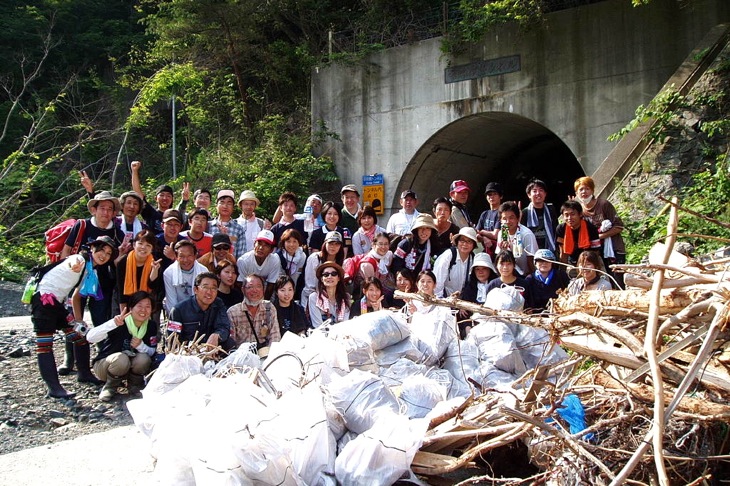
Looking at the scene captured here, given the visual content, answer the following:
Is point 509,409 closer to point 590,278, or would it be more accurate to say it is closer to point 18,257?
point 590,278

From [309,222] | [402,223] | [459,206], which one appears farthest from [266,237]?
[459,206]

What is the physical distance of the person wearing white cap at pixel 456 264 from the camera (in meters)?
6.46

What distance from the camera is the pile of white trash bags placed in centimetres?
317

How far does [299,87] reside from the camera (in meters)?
14.7

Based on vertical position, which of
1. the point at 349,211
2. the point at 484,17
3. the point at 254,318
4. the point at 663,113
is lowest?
the point at 254,318

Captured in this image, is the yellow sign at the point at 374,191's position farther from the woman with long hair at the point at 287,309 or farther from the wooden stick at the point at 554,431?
the wooden stick at the point at 554,431

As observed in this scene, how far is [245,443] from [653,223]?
580cm

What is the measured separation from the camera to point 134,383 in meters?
5.75

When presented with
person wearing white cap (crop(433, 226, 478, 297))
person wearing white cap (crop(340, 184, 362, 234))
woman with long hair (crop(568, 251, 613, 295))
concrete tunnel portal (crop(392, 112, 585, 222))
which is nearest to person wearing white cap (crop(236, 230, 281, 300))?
person wearing white cap (crop(340, 184, 362, 234))

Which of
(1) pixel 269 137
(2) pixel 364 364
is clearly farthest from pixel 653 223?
(1) pixel 269 137

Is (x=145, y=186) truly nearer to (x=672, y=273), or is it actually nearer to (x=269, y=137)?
(x=269, y=137)

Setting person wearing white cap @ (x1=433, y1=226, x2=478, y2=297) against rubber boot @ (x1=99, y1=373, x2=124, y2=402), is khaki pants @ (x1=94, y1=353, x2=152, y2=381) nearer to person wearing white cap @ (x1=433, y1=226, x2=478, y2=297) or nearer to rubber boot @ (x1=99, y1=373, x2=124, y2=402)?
rubber boot @ (x1=99, y1=373, x2=124, y2=402)

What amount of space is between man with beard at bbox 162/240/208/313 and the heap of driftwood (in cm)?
332

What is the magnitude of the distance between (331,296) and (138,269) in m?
1.80
